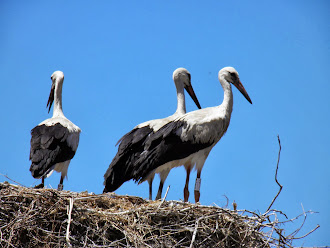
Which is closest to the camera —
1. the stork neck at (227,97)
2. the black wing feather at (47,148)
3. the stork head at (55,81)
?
the black wing feather at (47,148)

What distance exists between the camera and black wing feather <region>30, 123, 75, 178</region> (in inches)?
362

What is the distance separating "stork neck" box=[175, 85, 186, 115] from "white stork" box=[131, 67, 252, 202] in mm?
816

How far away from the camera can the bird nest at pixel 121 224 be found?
6.66 meters

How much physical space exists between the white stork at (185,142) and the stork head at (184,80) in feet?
3.77

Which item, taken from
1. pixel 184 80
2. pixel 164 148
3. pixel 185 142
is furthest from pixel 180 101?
pixel 164 148

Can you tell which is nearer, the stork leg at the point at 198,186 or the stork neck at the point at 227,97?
the stork leg at the point at 198,186

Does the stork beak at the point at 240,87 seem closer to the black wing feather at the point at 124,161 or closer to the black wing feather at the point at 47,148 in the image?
the black wing feather at the point at 124,161

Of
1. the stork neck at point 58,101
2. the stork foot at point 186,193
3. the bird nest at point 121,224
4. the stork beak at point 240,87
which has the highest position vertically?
the stork neck at point 58,101

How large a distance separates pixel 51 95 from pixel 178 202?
178 inches

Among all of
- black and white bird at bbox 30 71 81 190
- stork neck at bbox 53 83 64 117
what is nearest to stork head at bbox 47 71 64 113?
stork neck at bbox 53 83 64 117

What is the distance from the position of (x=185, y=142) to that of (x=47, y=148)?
1.71 metres

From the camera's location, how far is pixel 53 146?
373 inches

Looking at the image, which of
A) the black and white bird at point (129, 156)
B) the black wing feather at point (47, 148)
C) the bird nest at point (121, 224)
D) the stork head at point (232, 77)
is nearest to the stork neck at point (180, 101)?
the black and white bird at point (129, 156)

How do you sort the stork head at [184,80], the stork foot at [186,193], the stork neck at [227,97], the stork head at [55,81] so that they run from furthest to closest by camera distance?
the stork head at [55,81]
the stork head at [184,80]
the stork neck at [227,97]
the stork foot at [186,193]
